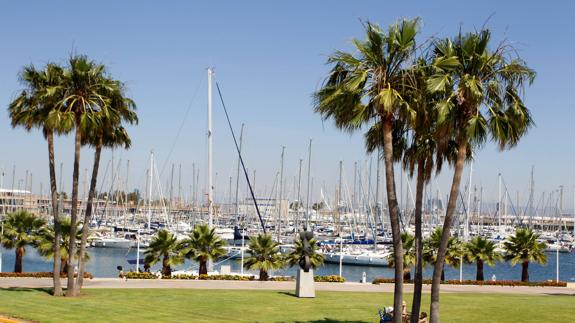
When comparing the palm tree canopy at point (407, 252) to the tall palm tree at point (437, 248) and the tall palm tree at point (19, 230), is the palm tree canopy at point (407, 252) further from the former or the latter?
the tall palm tree at point (19, 230)

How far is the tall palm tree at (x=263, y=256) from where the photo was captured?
4844cm

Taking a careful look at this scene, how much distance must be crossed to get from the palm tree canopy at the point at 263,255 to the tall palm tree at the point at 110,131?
1632 cm

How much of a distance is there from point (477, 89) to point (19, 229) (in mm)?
41042

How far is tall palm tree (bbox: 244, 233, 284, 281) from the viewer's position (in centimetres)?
4844

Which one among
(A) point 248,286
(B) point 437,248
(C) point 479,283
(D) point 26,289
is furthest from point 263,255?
(D) point 26,289

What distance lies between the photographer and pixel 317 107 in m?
22.3

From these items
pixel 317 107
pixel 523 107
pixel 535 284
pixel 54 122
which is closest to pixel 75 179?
pixel 54 122

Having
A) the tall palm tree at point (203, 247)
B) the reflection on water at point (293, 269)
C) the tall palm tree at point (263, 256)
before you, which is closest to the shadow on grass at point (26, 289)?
the tall palm tree at point (203, 247)

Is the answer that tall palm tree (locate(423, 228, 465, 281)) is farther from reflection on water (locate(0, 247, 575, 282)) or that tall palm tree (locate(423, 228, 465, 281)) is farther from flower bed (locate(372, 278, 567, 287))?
reflection on water (locate(0, 247, 575, 282))

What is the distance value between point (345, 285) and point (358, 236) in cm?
8270

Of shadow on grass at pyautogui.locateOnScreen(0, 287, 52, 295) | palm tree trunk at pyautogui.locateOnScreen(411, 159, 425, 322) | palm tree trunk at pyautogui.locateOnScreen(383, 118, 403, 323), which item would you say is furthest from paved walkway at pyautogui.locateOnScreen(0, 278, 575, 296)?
palm tree trunk at pyautogui.locateOnScreen(383, 118, 403, 323)

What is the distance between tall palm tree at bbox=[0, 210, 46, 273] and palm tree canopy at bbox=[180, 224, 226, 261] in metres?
11.0

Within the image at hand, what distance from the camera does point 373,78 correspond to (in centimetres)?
2119

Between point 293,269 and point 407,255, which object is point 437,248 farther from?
point 293,269
